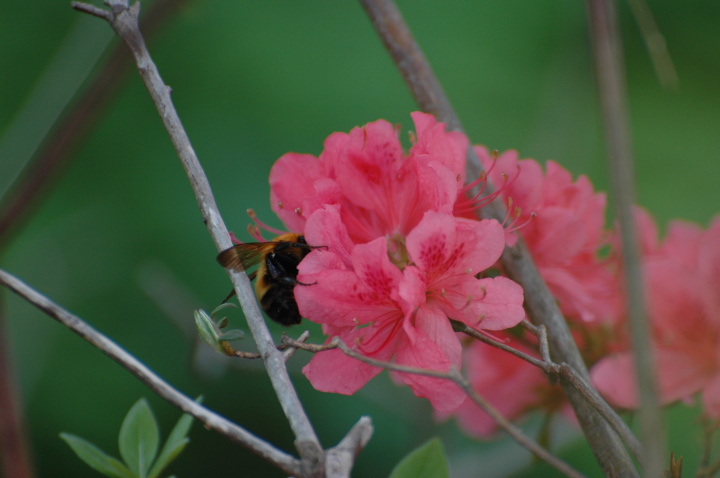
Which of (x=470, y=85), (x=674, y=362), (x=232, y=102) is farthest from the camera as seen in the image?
(x=470, y=85)

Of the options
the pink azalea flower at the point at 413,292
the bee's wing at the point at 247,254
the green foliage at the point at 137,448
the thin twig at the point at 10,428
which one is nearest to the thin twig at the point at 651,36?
the pink azalea flower at the point at 413,292

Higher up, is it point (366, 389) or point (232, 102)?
point (232, 102)

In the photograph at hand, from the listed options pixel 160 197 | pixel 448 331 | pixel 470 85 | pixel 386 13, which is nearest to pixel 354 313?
pixel 448 331

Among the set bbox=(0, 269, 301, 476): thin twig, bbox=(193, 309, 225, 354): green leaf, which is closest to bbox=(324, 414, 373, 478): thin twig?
bbox=(0, 269, 301, 476): thin twig

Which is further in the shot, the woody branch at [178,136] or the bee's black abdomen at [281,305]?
the bee's black abdomen at [281,305]

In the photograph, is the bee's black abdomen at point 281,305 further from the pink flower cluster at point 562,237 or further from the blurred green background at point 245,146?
the blurred green background at point 245,146

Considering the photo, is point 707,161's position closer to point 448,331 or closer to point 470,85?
point 470,85
